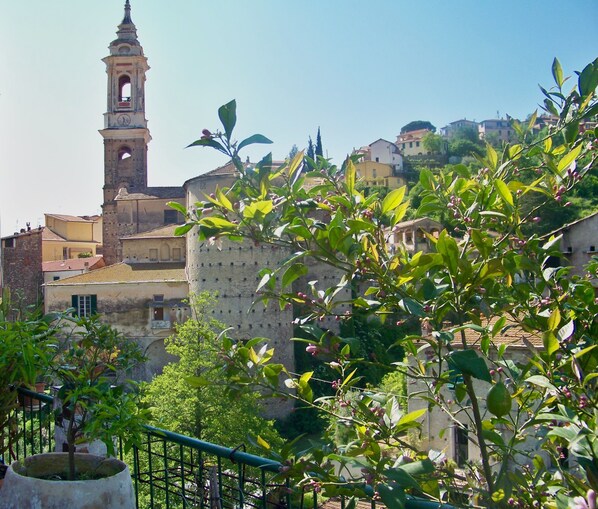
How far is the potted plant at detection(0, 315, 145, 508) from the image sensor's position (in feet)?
8.33

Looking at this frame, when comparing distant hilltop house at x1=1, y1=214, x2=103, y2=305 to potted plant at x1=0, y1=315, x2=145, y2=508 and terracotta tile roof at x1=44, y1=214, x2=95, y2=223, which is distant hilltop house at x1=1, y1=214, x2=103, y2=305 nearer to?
terracotta tile roof at x1=44, y1=214, x2=95, y2=223

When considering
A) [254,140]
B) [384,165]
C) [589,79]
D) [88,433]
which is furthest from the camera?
[384,165]

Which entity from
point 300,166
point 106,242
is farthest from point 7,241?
point 300,166

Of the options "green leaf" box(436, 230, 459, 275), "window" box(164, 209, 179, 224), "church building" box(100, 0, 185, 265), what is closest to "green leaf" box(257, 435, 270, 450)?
"green leaf" box(436, 230, 459, 275)

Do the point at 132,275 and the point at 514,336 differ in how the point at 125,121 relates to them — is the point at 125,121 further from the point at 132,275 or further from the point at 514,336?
the point at 514,336

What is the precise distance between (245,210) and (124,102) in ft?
149

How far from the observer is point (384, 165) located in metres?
75.2

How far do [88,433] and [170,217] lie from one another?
35717mm

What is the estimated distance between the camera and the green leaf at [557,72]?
97.5 inches

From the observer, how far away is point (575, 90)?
246 centimetres

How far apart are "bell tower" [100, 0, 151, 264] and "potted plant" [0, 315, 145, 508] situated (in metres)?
41.0

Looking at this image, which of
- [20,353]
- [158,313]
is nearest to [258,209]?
[20,353]

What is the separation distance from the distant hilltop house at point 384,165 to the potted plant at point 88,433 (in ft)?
222

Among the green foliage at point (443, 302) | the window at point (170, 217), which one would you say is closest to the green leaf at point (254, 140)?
the green foliage at point (443, 302)
